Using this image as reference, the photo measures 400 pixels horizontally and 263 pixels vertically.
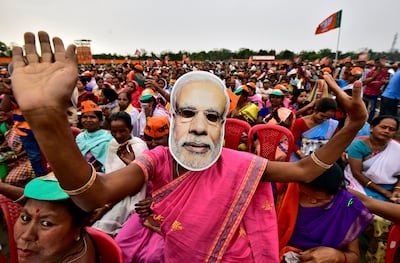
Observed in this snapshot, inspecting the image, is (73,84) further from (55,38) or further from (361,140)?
(361,140)

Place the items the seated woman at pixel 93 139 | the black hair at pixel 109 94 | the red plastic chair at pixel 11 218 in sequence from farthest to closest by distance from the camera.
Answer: the black hair at pixel 109 94, the seated woman at pixel 93 139, the red plastic chair at pixel 11 218

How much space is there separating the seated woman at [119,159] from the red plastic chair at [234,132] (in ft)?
4.22

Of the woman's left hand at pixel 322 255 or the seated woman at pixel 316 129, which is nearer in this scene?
the woman's left hand at pixel 322 255

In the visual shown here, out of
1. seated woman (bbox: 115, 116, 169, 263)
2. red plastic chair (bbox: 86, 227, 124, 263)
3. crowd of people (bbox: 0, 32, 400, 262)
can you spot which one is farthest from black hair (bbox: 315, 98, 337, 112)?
red plastic chair (bbox: 86, 227, 124, 263)

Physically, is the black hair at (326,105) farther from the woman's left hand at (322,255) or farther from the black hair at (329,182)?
the woman's left hand at (322,255)

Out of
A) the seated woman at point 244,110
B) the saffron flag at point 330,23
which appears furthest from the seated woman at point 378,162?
the saffron flag at point 330,23

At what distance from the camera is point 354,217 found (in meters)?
1.68

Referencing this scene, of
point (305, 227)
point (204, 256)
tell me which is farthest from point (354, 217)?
point (204, 256)

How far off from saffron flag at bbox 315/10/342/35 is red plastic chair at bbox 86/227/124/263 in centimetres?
1414

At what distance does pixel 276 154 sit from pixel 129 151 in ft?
5.92

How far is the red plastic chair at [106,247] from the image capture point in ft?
4.60

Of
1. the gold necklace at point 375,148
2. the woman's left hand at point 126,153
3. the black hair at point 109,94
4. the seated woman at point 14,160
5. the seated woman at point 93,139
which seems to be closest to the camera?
the woman's left hand at point 126,153

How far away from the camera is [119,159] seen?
9.02 feet

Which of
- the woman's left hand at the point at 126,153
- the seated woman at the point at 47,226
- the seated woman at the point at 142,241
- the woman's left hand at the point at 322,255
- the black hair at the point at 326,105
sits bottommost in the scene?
the seated woman at the point at 142,241
